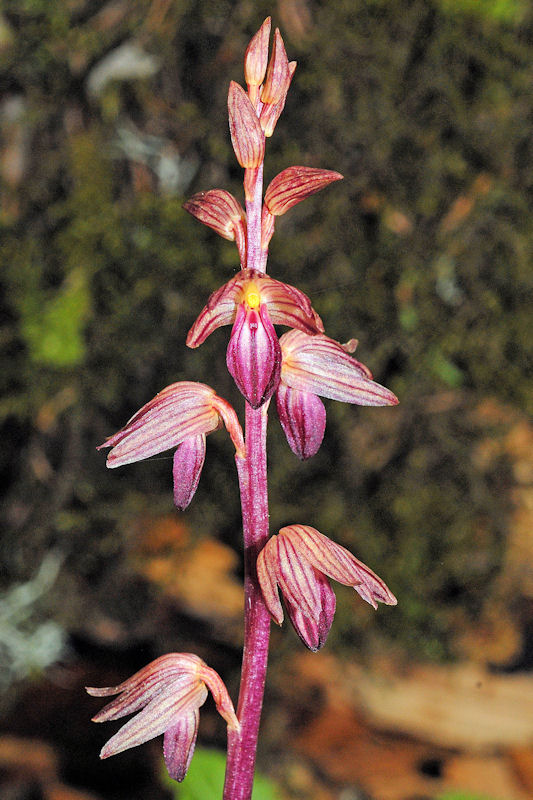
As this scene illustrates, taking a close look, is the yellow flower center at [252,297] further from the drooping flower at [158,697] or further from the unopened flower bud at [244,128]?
the drooping flower at [158,697]

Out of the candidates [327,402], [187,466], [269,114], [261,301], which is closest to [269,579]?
[187,466]

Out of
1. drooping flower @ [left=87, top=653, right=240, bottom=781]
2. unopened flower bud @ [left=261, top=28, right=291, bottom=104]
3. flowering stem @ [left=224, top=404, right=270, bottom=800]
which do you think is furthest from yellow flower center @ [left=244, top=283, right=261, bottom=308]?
drooping flower @ [left=87, top=653, right=240, bottom=781]

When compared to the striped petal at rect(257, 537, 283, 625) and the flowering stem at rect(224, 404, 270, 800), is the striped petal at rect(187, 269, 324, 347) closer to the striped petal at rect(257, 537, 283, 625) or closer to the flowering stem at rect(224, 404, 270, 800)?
the flowering stem at rect(224, 404, 270, 800)

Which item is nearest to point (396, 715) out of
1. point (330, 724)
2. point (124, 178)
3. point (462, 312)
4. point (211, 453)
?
point (330, 724)

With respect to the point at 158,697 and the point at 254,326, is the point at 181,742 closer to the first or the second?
the point at 158,697

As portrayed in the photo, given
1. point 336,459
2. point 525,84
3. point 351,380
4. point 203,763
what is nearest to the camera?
point 351,380

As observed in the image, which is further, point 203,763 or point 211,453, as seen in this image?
point 211,453

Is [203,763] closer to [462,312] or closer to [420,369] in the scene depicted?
[420,369]

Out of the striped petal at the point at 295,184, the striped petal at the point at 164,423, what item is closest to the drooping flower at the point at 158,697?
the striped petal at the point at 164,423
